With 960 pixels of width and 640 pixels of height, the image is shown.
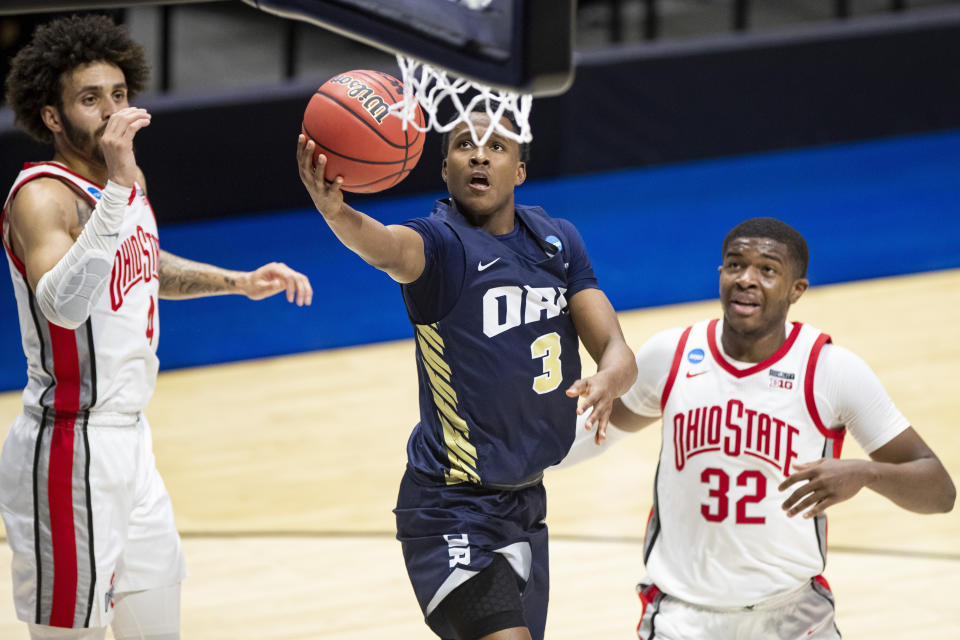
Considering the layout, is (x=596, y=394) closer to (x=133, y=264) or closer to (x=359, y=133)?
(x=359, y=133)

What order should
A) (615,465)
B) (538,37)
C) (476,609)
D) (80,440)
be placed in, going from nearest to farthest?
(538,37)
(476,609)
(80,440)
(615,465)

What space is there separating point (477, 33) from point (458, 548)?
160cm

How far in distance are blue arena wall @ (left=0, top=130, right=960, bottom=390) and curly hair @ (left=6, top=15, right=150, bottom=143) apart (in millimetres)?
4338

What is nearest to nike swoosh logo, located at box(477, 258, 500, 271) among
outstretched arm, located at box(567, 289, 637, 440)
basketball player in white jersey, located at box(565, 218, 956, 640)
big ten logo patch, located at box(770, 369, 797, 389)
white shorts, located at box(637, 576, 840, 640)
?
outstretched arm, located at box(567, 289, 637, 440)

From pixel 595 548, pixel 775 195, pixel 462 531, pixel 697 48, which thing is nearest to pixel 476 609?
pixel 462 531

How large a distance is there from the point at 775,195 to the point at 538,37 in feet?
30.4

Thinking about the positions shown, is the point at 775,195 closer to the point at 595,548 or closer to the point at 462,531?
the point at 595,548

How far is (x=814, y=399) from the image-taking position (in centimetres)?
383

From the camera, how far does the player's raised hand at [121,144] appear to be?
3578 mm

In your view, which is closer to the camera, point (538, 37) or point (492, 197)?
point (538, 37)

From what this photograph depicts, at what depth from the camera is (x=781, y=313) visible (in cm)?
389

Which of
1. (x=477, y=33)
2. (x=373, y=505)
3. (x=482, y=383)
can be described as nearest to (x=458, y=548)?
(x=482, y=383)

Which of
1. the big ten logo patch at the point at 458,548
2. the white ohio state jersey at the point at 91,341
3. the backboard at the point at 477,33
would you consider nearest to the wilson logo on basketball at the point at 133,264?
the white ohio state jersey at the point at 91,341

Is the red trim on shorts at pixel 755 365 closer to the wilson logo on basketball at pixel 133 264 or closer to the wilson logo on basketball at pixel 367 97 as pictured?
the wilson logo on basketball at pixel 367 97
